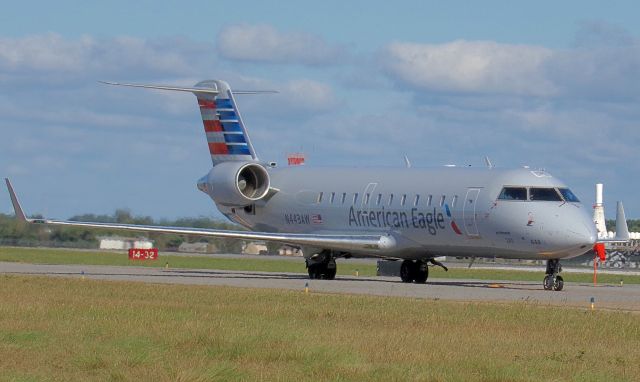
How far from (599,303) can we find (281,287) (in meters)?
8.54

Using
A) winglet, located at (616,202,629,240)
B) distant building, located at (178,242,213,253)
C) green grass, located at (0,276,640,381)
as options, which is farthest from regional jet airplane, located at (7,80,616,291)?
distant building, located at (178,242,213,253)

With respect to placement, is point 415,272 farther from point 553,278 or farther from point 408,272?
point 553,278

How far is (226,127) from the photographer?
156 feet

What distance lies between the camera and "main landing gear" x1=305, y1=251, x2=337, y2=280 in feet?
138

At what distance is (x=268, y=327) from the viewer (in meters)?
20.3

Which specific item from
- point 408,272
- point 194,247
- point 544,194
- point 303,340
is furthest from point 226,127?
point 194,247

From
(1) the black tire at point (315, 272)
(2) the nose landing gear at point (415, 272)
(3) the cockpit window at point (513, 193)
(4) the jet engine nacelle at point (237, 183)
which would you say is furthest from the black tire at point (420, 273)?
(4) the jet engine nacelle at point (237, 183)

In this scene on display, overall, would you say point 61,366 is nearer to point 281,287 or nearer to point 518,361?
point 518,361

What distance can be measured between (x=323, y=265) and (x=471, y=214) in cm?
662

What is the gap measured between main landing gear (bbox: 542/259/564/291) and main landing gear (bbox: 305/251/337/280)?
8074 millimetres

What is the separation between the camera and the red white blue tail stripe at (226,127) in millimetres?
47531

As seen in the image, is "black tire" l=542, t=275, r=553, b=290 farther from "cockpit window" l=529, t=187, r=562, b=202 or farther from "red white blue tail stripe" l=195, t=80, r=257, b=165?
"red white blue tail stripe" l=195, t=80, r=257, b=165

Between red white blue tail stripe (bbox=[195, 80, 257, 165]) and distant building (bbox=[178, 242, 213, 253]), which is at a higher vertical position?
red white blue tail stripe (bbox=[195, 80, 257, 165])

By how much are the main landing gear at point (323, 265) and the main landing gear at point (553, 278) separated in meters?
8.07
